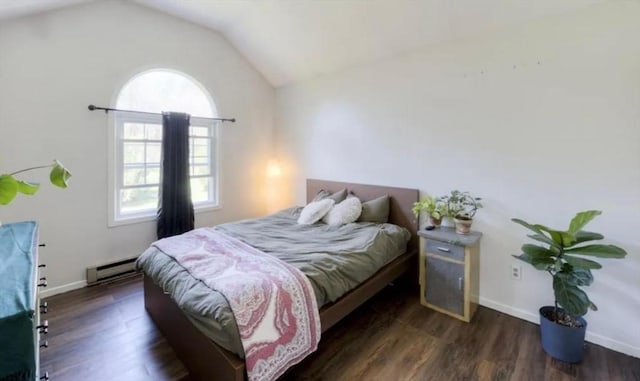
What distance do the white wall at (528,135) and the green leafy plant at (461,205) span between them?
0.07 m

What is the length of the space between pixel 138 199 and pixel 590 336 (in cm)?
452

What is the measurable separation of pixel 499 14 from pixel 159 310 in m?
3.55

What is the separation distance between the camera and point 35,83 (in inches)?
107

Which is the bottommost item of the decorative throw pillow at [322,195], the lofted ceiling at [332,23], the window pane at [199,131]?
the decorative throw pillow at [322,195]

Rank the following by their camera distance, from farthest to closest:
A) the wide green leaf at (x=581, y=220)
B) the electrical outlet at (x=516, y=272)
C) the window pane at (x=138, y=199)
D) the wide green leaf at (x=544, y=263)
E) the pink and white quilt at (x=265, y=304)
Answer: the window pane at (x=138, y=199), the electrical outlet at (x=516, y=272), the wide green leaf at (x=544, y=263), the wide green leaf at (x=581, y=220), the pink and white quilt at (x=265, y=304)

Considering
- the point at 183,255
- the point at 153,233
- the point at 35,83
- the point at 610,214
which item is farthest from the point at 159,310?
the point at 610,214

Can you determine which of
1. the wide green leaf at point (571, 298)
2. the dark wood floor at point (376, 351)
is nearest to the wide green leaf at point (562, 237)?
the wide green leaf at point (571, 298)

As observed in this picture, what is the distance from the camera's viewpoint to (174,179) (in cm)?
361

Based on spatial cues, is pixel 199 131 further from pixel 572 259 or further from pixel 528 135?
pixel 572 259

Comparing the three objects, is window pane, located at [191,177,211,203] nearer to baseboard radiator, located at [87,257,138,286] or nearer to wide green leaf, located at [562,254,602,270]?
baseboard radiator, located at [87,257,138,286]

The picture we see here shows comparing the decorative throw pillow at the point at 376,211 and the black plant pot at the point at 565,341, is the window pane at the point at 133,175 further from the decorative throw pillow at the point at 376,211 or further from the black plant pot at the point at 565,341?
the black plant pot at the point at 565,341

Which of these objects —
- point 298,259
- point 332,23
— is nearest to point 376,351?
point 298,259

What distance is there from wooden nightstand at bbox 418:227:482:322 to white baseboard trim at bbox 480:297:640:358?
0.17 m

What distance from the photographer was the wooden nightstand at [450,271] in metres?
2.47
